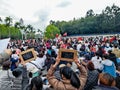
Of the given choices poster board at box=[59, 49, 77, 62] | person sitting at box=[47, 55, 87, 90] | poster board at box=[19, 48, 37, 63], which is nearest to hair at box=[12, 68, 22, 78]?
poster board at box=[19, 48, 37, 63]

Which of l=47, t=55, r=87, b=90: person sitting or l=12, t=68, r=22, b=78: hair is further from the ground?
l=47, t=55, r=87, b=90: person sitting

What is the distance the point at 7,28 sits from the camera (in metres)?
121

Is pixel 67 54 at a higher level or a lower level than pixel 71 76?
higher

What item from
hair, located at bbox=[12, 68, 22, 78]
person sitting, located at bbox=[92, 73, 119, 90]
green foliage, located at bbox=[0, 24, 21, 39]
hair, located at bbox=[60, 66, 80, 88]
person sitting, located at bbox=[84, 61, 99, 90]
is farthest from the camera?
green foliage, located at bbox=[0, 24, 21, 39]

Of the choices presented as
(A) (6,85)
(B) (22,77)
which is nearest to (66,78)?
(B) (22,77)

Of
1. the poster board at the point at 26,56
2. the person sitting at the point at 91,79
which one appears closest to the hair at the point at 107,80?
the person sitting at the point at 91,79

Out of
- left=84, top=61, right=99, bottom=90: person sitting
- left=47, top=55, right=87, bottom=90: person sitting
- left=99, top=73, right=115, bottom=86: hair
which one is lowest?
left=84, top=61, right=99, bottom=90: person sitting

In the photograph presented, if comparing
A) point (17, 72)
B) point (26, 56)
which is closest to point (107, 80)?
point (17, 72)

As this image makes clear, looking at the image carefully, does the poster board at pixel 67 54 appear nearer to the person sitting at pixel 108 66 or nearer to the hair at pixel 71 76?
the hair at pixel 71 76

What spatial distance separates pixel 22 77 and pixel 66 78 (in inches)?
152

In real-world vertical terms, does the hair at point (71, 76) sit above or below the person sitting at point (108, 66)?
above

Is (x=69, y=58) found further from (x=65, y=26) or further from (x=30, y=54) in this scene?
(x=65, y=26)

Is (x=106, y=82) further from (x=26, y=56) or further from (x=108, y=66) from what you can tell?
(x=26, y=56)

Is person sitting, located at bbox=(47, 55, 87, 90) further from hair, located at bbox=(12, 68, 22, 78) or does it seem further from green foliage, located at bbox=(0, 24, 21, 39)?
green foliage, located at bbox=(0, 24, 21, 39)
